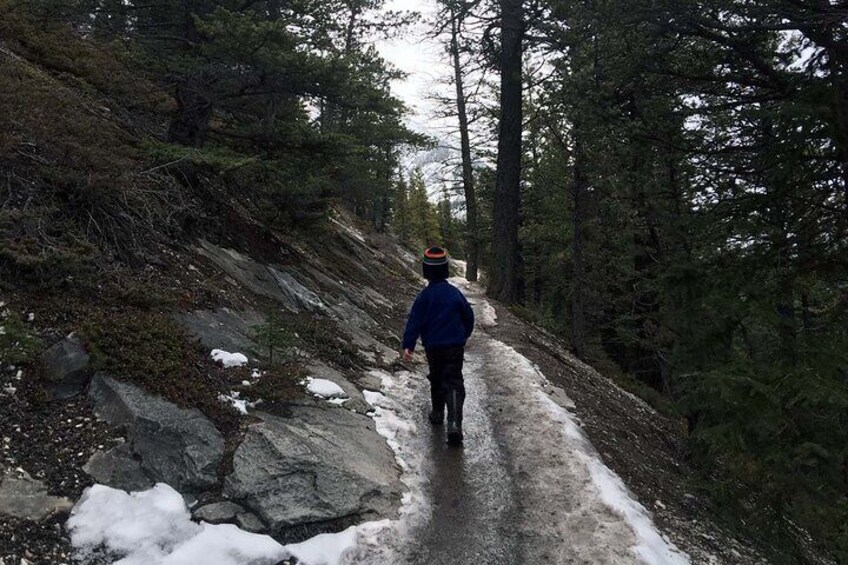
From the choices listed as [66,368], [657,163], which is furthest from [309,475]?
[657,163]

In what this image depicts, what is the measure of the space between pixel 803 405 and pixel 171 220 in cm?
747

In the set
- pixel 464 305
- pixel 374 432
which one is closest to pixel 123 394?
pixel 374 432

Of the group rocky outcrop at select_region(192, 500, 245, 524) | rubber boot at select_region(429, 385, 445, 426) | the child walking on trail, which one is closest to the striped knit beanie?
the child walking on trail

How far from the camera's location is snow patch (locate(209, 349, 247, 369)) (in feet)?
17.3

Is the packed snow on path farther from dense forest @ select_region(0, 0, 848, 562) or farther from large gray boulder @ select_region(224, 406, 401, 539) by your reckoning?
large gray boulder @ select_region(224, 406, 401, 539)

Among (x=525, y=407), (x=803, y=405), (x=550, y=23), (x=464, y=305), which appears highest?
(x=550, y=23)

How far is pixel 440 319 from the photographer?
596 centimetres

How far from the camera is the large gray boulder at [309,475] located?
12.5ft

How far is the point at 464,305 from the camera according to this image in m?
6.03

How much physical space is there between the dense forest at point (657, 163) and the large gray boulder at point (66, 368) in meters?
0.80

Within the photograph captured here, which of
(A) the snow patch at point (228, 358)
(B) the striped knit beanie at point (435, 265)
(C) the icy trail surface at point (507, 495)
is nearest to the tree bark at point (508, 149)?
(C) the icy trail surface at point (507, 495)

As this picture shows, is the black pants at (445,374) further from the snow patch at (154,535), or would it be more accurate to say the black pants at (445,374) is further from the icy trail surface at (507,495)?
the snow patch at (154,535)

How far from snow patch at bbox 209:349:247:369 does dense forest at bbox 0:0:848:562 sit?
4.61 feet

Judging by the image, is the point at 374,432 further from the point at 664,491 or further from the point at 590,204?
the point at 590,204
